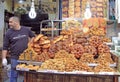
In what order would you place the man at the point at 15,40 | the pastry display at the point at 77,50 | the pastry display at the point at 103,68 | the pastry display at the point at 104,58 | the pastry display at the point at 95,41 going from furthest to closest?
the man at the point at 15,40 → the pastry display at the point at 95,41 → the pastry display at the point at 77,50 → the pastry display at the point at 104,58 → the pastry display at the point at 103,68

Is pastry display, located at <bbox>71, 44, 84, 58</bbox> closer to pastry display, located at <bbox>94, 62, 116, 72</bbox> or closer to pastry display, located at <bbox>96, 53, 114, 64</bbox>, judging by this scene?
pastry display, located at <bbox>96, 53, 114, 64</bbox>

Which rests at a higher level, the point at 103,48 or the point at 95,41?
the point at 95,41

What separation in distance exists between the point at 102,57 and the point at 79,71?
474mm

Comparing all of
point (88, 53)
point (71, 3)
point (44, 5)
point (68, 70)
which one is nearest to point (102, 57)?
point (88, 53)

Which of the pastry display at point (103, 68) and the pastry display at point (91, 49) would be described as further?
the pastry display at point (91, 49)

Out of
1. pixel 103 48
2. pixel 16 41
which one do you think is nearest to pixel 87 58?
pixel 103 48

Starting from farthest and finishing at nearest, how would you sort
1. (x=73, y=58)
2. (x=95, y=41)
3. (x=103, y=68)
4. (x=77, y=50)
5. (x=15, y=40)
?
(x=15, y=40) < (x=95, y=41) < (x=77, y=50) < (x=73, y=58) < (x=103, y=68)

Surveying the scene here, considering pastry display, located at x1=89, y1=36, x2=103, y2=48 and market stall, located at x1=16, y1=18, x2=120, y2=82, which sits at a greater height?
pastry display, located at x1=89, y1=36, x2=103, y2=48

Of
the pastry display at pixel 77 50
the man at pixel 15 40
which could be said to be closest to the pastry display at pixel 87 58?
the pastry display at pixel 77 50

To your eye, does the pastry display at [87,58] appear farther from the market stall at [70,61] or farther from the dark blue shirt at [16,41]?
the dark blue shirt at [16,41]

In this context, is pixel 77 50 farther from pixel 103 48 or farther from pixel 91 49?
pixel 103 48

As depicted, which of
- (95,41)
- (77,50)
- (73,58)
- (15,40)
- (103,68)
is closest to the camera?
(103,68)

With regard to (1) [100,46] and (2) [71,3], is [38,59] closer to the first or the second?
(1) [100,46]

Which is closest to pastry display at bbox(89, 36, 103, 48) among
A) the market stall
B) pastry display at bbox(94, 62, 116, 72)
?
the market stall
